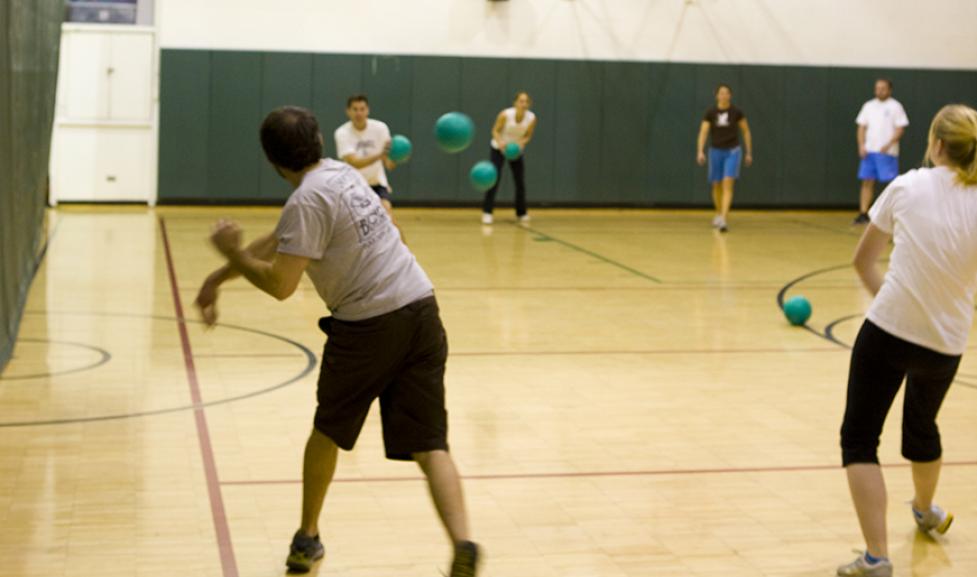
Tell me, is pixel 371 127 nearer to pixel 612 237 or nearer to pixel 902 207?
pixel 612 237

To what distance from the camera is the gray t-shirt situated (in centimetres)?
490

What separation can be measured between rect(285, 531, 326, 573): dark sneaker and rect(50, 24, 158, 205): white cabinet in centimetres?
1579

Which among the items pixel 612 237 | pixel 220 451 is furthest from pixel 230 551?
pixel 612 237

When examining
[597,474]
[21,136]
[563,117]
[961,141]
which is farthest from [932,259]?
[563,117]

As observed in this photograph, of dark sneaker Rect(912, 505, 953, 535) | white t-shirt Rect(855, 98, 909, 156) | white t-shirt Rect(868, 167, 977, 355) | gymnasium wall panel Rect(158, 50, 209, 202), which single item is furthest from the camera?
white t-shirt Rect(855, 98, 909, 156)

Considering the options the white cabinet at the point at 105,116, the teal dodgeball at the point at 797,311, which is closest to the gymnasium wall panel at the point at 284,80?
the white cabinet at the point at 105,116

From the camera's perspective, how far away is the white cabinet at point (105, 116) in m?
20.2

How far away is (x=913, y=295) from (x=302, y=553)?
2511 mm

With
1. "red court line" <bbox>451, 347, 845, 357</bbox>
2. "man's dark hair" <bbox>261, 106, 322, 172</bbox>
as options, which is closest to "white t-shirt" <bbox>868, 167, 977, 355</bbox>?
"man's dark hair" <bbox>261, 106, 322, 172</bbox>

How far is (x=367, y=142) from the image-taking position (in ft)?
48.4

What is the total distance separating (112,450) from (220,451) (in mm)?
540

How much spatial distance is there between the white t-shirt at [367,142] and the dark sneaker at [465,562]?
9.90m

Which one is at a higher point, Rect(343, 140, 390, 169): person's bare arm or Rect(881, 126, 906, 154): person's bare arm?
Rect(881, 126, 906, 154): person's bare arm

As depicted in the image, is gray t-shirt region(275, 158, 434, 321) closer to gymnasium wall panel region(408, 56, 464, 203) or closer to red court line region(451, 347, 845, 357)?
red court line region(451, 347, 845, 357)
